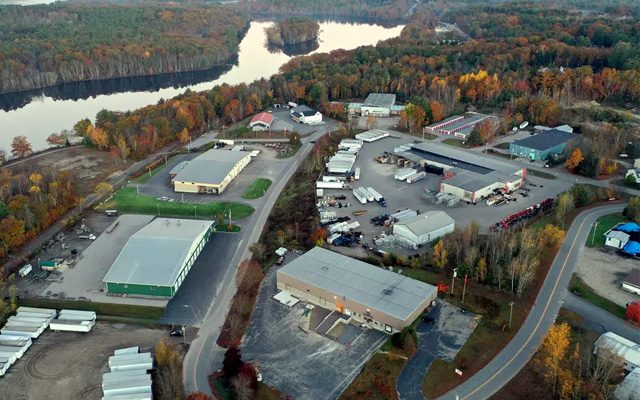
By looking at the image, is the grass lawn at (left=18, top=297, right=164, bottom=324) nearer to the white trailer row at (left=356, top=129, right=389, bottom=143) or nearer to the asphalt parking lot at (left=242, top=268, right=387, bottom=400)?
the asphalt parking lot at (left=242, top=268, right=387, bottom=400)

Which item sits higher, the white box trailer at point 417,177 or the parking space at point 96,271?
the white box trailer at point 417,177

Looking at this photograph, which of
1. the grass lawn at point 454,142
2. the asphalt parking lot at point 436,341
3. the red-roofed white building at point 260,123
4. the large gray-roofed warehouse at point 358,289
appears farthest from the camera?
the red-roofed white building at point 260,123

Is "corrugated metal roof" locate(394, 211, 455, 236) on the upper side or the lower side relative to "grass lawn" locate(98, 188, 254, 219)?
upper

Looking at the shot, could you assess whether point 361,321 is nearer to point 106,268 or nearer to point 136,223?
point 106,268

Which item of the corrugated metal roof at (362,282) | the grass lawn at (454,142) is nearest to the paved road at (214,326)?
the corrugated metal roof at (362,282)

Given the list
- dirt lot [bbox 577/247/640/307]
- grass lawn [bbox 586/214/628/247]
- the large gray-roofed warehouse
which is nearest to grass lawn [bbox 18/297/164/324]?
the large gray-roofed warehouse

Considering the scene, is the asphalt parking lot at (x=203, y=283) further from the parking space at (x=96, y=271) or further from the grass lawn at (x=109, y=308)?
the parking space at (x=96, y=271)

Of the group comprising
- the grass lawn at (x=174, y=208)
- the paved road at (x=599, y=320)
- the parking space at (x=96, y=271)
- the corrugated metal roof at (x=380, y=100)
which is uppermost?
the corrugated metal roof at (x=380, y=100)

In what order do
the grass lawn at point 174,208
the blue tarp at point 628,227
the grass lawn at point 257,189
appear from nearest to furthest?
the blue tarp at point 628,227
the grass lawn at point 174,208
the grass lawn at point 257,189
